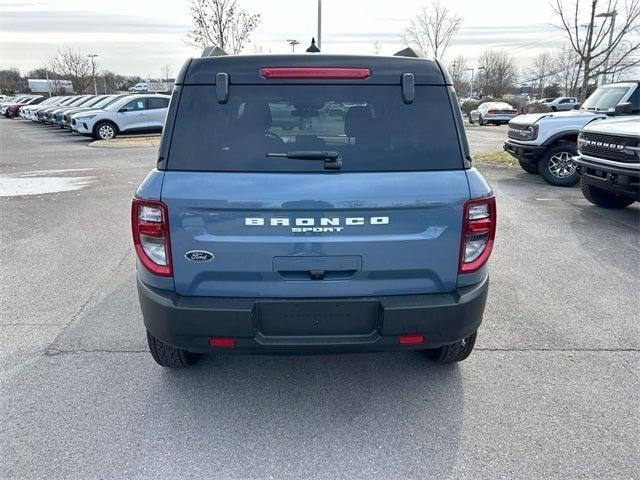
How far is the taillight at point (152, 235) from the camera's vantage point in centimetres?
242

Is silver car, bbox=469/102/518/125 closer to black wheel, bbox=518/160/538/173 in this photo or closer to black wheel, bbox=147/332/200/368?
black wheel, bbox=518/160/538/173

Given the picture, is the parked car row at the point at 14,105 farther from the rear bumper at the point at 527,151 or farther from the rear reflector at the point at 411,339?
the rear reflector at the point at 411,339

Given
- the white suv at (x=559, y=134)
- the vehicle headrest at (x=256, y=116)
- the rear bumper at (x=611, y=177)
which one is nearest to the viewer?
the vehicle headrest at (x=256, y=116)

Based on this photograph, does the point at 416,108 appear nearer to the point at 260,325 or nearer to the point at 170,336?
the point at 260,325

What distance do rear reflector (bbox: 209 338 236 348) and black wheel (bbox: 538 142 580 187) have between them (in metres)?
9.21

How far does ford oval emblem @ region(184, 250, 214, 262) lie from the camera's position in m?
2.43

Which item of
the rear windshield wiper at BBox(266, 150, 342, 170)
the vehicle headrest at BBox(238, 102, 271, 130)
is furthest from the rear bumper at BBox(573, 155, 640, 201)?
the vehicle headrest at BBox(238, 102, 271, 130)

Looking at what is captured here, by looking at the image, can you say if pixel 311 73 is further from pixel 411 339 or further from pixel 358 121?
pixel 411 339

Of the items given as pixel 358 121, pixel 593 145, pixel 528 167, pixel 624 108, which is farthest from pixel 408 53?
pixel 528 167

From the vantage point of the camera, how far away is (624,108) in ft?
27.2

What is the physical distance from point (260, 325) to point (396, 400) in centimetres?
108

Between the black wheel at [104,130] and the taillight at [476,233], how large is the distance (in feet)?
64.5

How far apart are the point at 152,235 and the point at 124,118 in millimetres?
18932

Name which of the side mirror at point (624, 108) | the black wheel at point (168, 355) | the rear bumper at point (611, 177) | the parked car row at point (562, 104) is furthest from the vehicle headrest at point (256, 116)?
the parked car row at point (562, 104)
